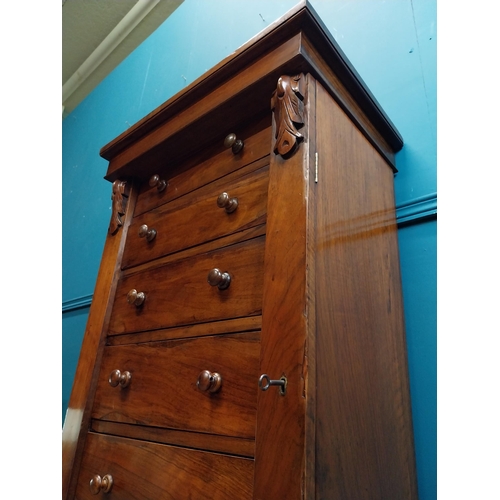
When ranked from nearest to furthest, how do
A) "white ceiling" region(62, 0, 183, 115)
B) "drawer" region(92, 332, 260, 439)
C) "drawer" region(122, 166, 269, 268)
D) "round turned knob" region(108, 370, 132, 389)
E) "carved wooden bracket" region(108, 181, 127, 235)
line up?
"drawer" region(92, 332, 260, 439) < "drawer" region(122, 166, 269, 268) < "round turned knob" region(108, 370, 132, 389) < "carved wooden bracket" region(108, 181, 127, 235) < "white ceiling" region(62, 0, 183, 115)

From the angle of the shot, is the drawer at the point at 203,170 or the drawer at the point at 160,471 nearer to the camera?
the drawer at the point at 160,471

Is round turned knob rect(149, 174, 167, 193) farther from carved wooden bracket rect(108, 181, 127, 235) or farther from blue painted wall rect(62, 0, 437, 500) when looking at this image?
blue painted wall rect(62, 0, 437, 500)

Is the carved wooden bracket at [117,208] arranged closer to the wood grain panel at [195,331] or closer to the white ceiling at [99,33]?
the wood grain panel at [195,331]

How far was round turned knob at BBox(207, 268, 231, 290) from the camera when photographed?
79cm

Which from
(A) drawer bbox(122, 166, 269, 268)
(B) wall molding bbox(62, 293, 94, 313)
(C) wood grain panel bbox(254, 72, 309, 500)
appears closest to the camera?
(C) wood grain panel bbox(254, 72, 309, 500)

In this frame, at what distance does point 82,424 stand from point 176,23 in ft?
6.36

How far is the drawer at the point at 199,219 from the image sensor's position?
0.85 m

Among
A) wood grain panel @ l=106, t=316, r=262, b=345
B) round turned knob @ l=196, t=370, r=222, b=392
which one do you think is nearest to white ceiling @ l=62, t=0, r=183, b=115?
wood grain panel @ l=106, t=316, r=262, b=345

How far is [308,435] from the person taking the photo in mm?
561

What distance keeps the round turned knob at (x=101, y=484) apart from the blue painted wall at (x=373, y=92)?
63cm

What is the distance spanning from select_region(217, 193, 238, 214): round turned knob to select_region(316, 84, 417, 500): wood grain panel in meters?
0.21

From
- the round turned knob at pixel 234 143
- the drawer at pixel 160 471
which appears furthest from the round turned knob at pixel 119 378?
the round turned knob at pixel 234 143

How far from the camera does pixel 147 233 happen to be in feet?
3.59
